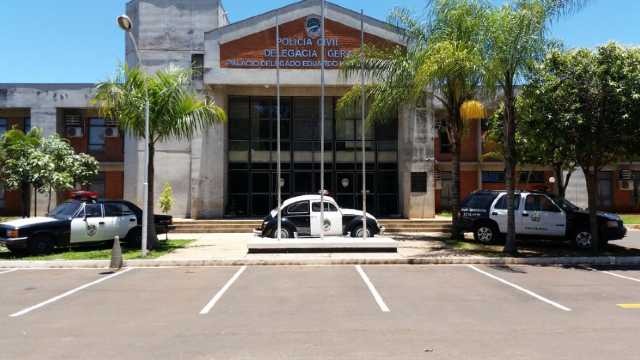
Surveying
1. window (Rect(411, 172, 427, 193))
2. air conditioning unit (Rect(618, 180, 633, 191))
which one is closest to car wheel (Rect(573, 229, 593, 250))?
window (Rect(411, 172, 427, 193))

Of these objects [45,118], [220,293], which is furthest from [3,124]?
[220,293]

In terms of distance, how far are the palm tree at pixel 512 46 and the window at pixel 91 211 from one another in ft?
39.8

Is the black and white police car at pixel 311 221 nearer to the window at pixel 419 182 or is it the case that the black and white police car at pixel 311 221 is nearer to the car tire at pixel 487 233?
the car tire at pixel 487 233

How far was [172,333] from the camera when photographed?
7418 millimetres

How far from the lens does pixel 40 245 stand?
52.1ft

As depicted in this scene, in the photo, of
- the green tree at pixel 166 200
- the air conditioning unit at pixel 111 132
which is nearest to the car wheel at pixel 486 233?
the green tree at pixel 166 200

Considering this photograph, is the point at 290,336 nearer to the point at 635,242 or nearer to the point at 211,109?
the point at 211,109

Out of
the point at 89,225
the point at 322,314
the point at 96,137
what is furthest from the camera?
the point at 96,137

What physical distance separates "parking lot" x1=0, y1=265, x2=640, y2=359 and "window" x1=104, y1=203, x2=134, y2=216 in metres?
3.97

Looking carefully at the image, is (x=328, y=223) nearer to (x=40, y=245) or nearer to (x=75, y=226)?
(x=75, y=226)

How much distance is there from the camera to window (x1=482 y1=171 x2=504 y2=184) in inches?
1268

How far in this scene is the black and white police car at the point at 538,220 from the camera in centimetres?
1739

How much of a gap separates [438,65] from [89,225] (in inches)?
444

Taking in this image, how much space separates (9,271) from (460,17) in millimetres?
14481
